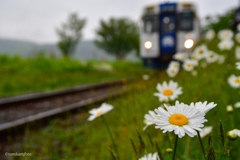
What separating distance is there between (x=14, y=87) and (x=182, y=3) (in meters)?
7.33

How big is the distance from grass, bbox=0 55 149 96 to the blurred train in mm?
1432

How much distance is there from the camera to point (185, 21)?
30.8 ft

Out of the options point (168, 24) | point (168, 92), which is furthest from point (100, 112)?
point (168, 24)

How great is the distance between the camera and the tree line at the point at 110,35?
133 ft

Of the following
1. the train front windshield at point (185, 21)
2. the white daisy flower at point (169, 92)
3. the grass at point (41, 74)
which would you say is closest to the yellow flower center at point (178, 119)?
the white daisy flower at point (169, 92)

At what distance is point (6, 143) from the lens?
3.02m

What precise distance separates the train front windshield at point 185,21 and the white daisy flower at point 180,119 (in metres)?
9.34

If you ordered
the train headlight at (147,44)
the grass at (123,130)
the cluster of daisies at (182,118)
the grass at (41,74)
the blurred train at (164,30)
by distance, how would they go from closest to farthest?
the cluster of daisies at (182,118), the grass at (123,130), the grass at (41,74), the blurred train at (164,30), the train headlight at (147,44)

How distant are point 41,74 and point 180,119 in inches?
375

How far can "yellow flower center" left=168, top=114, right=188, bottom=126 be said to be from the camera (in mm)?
666

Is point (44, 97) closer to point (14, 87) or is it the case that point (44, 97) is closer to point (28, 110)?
point (28, 110)

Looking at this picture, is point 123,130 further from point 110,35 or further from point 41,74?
point 110,35

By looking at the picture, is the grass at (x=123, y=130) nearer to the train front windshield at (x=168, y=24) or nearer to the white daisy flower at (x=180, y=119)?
the white daisy flower at (x=180, y=119)

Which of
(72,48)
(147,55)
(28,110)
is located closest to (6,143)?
(28,110)
